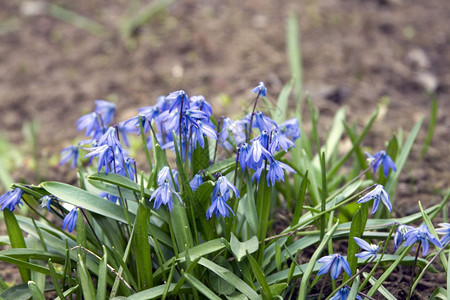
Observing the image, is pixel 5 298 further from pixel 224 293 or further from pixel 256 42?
pixel 256 42

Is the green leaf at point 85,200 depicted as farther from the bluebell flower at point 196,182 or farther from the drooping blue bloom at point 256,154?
the drooping blue bloom at point 256,154

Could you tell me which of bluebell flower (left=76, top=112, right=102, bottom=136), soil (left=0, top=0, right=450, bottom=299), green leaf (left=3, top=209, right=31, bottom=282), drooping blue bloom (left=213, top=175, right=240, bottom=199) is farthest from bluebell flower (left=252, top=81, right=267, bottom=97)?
soil (left=0, top=0, right=450, bottom=299)

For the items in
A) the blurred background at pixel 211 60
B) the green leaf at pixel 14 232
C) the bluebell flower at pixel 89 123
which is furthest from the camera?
the blurred background at pixel 211 60

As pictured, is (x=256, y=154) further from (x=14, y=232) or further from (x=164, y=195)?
(x=14, y=232)

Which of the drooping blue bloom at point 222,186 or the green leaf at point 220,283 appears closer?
the drooping blue bloom at point 222,186

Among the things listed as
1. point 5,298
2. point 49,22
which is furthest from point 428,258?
point 49,22

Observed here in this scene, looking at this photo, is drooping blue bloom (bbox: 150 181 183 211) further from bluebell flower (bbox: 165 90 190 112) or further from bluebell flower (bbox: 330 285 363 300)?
bluebell flower (bbox: 330 285 363 300)

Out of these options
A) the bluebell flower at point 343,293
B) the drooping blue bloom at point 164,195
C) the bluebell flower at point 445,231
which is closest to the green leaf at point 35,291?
the drooping blue bloom at point 164,195
